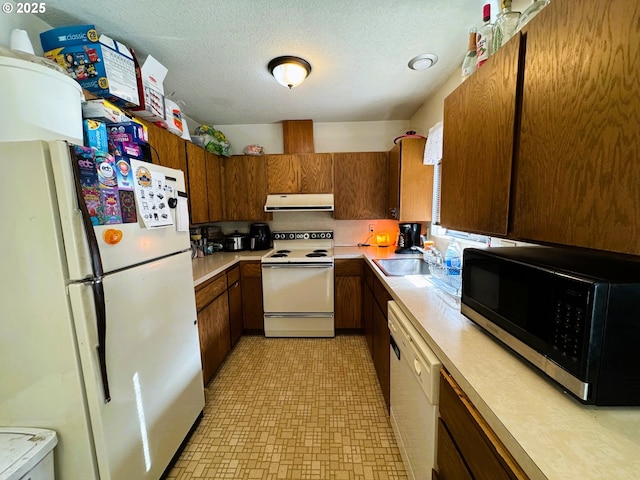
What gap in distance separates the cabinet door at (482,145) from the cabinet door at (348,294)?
147 centimetres

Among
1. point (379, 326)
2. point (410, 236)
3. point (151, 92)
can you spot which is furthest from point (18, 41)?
point (410, 236)

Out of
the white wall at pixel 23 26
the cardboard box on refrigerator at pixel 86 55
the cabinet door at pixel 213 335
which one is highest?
the white wall at pixel 23 26

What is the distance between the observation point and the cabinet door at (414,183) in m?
2.31

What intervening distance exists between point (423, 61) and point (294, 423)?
104 inches

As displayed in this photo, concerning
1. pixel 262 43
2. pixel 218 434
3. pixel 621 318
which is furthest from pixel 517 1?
pixel 218 434

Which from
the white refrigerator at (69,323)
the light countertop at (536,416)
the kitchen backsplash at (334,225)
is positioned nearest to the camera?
the light countertop at (536,416)

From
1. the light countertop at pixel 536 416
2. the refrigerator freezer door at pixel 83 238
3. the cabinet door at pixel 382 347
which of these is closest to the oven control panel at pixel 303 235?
the cabinet door at pixel 382 347

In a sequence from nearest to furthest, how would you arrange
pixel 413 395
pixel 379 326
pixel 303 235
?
pixel 413 395, pixel 379 326, pixel 303 235

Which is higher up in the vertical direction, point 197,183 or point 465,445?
point 197,183

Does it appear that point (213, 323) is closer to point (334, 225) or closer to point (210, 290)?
point (210, 290)

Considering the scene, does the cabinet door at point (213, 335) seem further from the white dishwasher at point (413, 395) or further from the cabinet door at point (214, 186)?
the white dishwasher at point (413, 395)

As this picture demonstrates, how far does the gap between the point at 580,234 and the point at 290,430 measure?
1786 mm

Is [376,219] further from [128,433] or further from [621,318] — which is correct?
[128,433]

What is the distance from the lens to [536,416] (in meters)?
0.57
